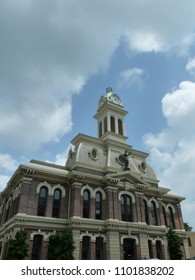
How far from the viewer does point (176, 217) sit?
117 ft

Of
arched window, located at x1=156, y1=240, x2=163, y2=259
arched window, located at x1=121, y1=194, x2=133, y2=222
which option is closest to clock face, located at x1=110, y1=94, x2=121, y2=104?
arched window, located at x1=121, y1=194, x2=133, y2=222

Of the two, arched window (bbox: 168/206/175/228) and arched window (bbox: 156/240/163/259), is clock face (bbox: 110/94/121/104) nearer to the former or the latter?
arched window (bbox: 168/206/175/228)

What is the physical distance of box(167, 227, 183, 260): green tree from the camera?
29.9m

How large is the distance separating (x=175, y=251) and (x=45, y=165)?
64.4 ft

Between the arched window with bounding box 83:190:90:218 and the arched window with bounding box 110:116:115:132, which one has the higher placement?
the arched window with bounding box 110:116:115:132

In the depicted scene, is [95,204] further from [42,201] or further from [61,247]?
[61,247]

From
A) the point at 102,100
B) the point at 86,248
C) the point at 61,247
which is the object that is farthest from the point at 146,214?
the point at 102,100

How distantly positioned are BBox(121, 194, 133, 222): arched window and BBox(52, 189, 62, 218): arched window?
798 centimetres

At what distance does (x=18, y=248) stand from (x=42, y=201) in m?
6.24

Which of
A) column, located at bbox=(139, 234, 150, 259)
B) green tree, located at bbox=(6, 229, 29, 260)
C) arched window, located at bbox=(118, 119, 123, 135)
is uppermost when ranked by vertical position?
arched window, located at bbox=(118, 119, 123, 135)

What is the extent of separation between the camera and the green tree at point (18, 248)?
2073 cm

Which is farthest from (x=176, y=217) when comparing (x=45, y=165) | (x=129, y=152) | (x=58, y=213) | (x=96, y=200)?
(x=45, y=165)

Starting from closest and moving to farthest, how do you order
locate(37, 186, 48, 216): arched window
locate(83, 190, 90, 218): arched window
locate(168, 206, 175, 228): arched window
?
locate(37, 186, 48, 216): arched window, locate(83, 190, 90, 218): arched window, locate(168, 206, 175, 228): arched window

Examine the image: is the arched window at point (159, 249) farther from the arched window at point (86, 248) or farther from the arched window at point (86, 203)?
the arched window at point (86, 203)
